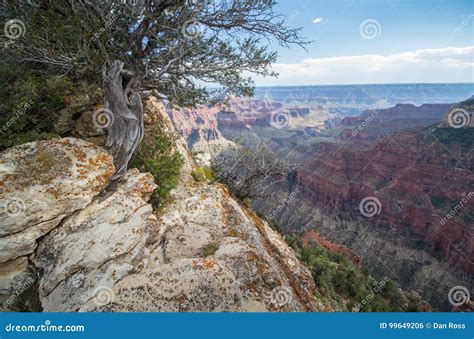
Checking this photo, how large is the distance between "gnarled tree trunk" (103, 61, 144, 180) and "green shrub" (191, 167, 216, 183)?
233cm

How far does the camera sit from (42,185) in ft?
18.5

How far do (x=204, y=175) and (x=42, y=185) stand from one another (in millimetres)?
4806

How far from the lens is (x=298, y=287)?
700 cm

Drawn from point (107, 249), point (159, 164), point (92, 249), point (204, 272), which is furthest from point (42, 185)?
point (204, 272)

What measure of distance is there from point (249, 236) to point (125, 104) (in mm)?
4490

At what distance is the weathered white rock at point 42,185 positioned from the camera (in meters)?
5.29

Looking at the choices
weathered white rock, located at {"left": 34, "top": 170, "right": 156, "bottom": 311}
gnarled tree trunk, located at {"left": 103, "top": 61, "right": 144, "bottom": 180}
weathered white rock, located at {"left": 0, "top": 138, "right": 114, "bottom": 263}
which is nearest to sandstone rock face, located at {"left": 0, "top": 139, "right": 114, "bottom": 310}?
weathered white rock, located at {"left": 0, "top": 138, "right": 114, "bottom": 263}

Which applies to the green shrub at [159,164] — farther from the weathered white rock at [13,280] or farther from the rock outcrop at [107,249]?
the weathered white rock at [13,280]

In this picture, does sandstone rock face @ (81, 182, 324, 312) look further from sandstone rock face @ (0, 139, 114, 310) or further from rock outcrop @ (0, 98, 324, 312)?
sandstone rock face @ (0, 139, 114, 310)

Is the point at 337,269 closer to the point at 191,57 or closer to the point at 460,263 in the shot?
the point at 191,57

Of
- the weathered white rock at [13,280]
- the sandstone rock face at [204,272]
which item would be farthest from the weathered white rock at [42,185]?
the sandstone rock face at [204,272]

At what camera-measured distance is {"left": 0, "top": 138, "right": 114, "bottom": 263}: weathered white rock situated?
5289mm

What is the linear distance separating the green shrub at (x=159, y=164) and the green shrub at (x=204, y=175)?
0.94 meters

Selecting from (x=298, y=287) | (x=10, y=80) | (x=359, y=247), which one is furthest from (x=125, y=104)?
(x=359, y=247)
